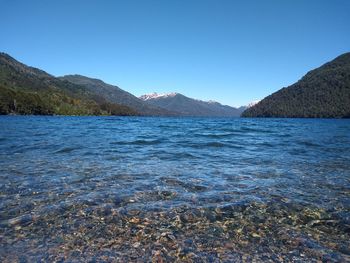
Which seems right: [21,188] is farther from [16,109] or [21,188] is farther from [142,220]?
[16,109]

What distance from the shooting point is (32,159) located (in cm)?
1711

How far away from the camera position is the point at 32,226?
7461mm

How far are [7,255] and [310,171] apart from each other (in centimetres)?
1324

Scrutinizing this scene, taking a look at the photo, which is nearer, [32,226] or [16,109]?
[32,226]

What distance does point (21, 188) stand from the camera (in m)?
10.7

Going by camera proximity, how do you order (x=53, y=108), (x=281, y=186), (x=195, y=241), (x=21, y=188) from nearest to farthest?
(x=195, y=241) → (x=21, y=188) → (x=281, y=186) → (x=53, y=108)

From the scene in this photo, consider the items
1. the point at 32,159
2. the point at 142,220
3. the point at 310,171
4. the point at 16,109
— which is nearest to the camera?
the point at 142,220

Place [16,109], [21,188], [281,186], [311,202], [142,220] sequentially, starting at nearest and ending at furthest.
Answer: [142,220], [311,202], [21,188], [281,186], [16,109]

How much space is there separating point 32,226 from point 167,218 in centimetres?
331

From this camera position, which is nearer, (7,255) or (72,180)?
(7,255)

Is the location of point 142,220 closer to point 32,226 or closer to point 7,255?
point 32,226

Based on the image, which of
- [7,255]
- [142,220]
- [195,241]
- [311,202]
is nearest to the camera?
[7,255]


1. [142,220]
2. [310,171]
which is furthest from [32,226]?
[310,171]

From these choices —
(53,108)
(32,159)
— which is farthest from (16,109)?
(32,159)
